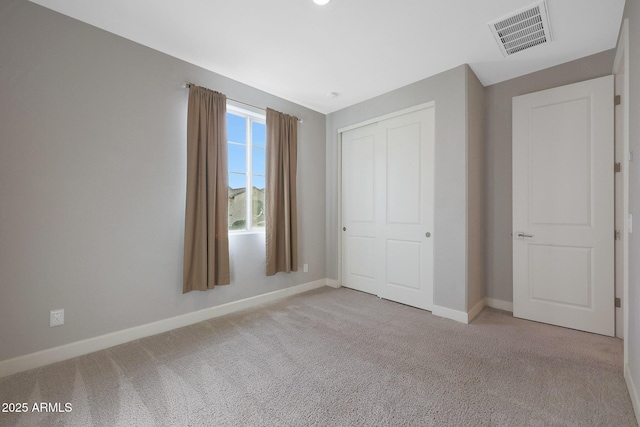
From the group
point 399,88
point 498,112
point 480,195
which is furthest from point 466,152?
point 399,88

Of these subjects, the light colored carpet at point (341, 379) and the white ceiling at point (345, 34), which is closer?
the light colored carpet at point (341, 379)

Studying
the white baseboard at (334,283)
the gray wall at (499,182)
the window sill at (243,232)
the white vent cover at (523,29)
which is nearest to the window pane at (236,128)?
the window sill at (243,232)

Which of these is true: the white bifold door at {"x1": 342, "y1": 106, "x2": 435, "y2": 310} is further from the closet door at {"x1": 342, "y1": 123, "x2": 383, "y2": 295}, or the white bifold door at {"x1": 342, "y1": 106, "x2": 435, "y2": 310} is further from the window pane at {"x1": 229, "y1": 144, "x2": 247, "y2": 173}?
the window pane at {"x1": 229, "y1": 144, "x2": 247, "y2": 173}

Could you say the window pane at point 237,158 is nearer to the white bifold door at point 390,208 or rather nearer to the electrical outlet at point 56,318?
the white bifold door at point 390,208

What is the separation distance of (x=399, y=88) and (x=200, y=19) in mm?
2353

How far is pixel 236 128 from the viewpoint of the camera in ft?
11.1

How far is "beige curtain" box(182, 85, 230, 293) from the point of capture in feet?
9.18

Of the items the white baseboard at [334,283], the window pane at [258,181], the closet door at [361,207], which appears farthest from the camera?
the white baseboard at [334,283]

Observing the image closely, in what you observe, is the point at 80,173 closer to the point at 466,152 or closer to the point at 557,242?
the point at 466,152

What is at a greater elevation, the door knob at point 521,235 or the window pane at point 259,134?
the window pane at point 259,134

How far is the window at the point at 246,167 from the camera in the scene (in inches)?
131

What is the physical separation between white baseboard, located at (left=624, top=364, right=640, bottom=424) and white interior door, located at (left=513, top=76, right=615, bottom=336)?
96cm

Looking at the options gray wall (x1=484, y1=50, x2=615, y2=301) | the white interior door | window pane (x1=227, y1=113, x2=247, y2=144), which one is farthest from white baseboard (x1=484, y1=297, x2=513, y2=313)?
window pane (x1=227, y1=113, x2=247, y2=144)

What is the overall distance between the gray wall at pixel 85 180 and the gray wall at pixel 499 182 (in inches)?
133
